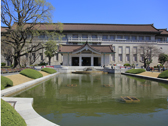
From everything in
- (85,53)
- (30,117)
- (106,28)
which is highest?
(106,28)

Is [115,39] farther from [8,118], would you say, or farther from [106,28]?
[8,118]

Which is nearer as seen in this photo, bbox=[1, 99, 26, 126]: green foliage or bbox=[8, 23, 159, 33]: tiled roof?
bbox=[1, 99, 26, 126]: green foliage

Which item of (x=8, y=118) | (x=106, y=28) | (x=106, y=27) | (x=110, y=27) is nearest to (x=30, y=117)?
(x=8, y=118)

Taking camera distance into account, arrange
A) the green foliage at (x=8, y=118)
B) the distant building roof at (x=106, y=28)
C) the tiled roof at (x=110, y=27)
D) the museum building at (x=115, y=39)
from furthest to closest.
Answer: the tiled roof at (x=110, y=27) → the distant building roof at (x=106, y=28) → the museum building at (x=115, y=39) → the green foliage at (x=8, y=118)

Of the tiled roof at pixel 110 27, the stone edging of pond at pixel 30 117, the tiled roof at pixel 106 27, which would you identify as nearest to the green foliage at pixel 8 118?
the stone edging of pond at pixel 30 117

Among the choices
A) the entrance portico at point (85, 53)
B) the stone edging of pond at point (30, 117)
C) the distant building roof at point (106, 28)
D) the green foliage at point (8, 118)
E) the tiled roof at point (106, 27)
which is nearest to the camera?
the green foliage at point (8, 118)

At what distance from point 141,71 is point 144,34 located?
1322 inches

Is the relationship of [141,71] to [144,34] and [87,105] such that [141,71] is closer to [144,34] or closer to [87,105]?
[87,105]

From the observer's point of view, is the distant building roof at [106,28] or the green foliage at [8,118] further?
the distant building roof at [106,28]

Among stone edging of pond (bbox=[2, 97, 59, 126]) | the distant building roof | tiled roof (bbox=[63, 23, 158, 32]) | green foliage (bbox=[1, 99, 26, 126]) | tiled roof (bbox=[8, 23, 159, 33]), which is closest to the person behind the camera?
green foliage (bbox=[1, 99, 26, 126])

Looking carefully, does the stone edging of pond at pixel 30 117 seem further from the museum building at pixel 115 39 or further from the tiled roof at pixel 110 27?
the tiled roof at pixel 110 27

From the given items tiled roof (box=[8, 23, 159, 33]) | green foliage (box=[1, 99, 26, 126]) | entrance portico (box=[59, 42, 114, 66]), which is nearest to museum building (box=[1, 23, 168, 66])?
tiled roof (box=[8, 23, 159, 33])

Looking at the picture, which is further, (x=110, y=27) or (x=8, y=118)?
(x=110, y=27)

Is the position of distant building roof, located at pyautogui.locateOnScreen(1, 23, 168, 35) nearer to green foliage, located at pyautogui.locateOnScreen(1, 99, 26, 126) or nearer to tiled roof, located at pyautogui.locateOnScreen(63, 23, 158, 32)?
tiled roof, located at pyautogui.locateOnScreen(63, 23, 158, 32)
